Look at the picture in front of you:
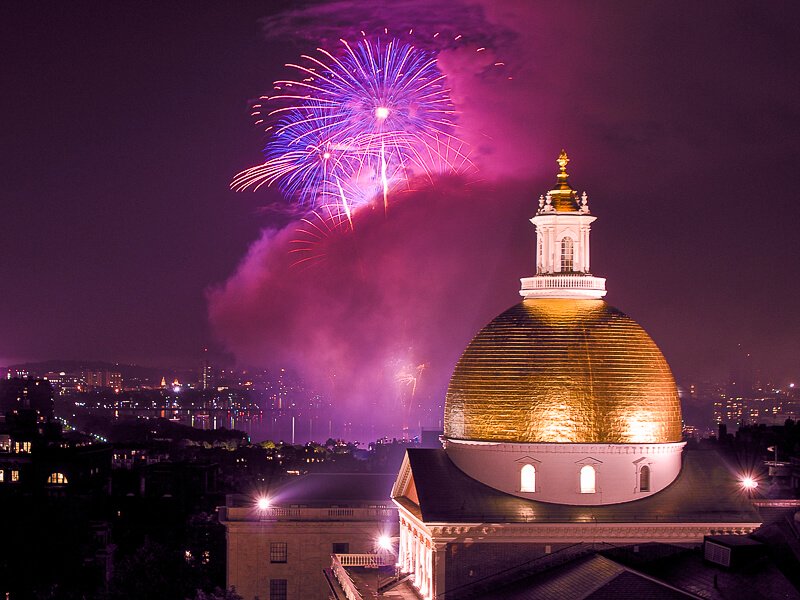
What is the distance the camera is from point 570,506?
158 ft

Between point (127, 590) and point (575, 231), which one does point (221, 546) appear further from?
point (575, 231)

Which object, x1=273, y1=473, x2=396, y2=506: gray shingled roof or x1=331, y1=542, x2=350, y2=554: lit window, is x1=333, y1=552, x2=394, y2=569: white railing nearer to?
x1=331, y1=542, x2=350, y2=554: lit window

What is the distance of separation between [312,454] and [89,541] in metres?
87.0

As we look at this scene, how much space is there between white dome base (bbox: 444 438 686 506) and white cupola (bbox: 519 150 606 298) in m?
5.95

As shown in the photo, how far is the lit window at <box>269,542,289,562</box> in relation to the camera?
2830 inches

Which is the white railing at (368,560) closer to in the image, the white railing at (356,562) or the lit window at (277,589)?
the white railing at (356,562)

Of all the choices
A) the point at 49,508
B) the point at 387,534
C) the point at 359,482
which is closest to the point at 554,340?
the point at 387,534

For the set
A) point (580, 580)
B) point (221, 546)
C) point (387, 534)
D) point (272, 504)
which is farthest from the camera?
point (221, 546)

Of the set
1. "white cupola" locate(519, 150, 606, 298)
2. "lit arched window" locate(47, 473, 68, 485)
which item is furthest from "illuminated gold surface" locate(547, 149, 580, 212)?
"lit arched window" locate(47, 473, 68, 485)

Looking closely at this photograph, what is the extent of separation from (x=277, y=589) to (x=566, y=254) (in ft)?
85.1

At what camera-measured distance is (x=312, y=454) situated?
568ft

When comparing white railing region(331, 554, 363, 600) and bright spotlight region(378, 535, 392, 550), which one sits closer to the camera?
white railing region(331, 554, 363, 600)

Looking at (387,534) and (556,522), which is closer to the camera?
(556,522)

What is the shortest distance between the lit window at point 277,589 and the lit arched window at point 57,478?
6274 cm
